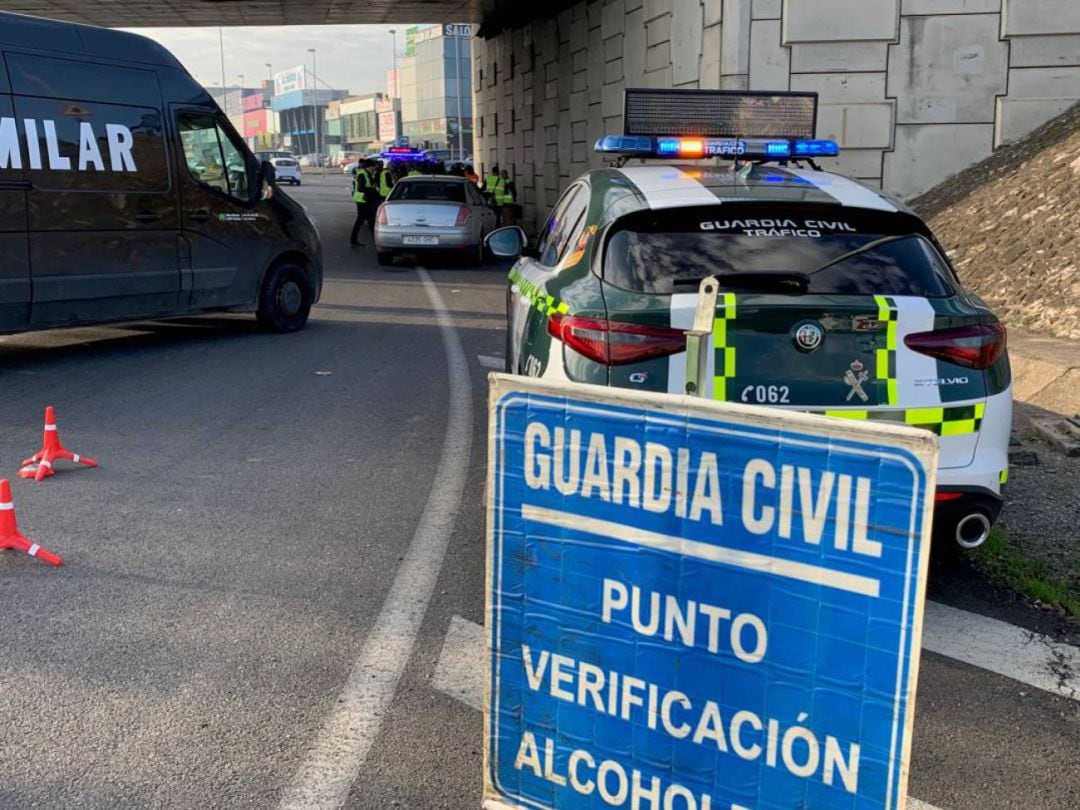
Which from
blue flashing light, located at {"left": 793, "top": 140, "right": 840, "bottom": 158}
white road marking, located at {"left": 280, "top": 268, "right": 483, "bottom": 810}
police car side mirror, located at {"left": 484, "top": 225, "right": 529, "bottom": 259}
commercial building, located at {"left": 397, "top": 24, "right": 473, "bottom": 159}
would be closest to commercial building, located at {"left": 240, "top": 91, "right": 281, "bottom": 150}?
commercial building, located at {"left": 397, "top": 24, "right": 473, "bottom": 159}

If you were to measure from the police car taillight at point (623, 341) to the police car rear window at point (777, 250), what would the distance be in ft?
0.75

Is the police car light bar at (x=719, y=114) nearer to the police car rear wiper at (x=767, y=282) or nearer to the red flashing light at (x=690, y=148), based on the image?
the red flashing light at (x=690, y=148)

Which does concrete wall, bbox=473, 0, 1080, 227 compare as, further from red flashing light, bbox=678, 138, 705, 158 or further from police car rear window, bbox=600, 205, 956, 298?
police car rear window, bbox=600, 205, 956, 298

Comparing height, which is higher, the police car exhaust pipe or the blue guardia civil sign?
the blue guardia civil sign

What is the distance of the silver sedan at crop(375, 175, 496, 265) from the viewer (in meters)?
19.5

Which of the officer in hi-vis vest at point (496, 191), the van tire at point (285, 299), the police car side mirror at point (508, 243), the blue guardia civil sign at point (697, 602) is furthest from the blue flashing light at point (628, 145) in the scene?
the officer in hi-vis vest at point (496, 191)

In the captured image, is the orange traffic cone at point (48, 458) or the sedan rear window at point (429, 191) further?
the sedan rear window at point (429, 191)

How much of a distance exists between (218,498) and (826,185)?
345 cm

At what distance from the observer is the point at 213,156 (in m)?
11.4

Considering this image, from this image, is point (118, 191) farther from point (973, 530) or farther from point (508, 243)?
point (973, 530)

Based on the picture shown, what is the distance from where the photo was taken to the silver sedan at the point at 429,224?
1952 cm

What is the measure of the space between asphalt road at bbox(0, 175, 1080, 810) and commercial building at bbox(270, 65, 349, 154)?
12691 cm

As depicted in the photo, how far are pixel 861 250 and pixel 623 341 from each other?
1.07 m

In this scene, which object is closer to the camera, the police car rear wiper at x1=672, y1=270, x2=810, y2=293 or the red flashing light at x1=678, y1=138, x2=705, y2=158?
the police car rear wiper at x1=672, y1=270, x2=810, y2=293
